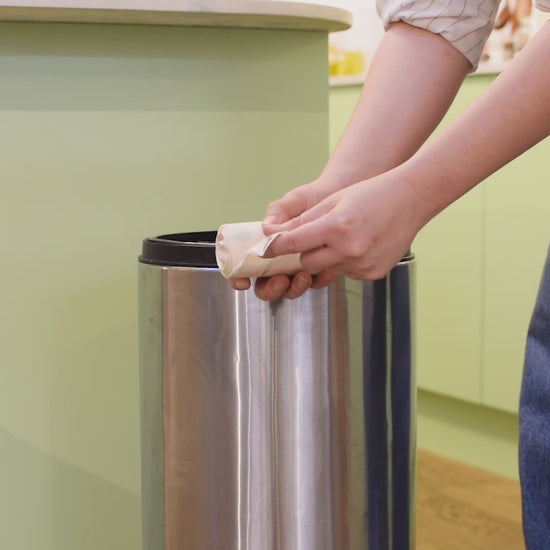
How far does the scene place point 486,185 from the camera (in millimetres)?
2301

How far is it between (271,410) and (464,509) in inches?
49.0

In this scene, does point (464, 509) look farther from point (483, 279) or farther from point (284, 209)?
point (284, 209)

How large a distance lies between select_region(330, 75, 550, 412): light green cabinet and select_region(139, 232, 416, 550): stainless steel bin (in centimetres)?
125

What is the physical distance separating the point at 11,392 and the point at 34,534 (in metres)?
0.19

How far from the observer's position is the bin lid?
97 centimetres

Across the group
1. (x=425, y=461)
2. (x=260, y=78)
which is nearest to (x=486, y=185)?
(x=425, y=461)

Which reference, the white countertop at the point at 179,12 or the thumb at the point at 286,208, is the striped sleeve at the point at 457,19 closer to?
the thumb at the point at 286,208

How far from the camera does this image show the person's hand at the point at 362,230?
0.77m

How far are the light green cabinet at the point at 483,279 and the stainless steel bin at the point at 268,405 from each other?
125 cm

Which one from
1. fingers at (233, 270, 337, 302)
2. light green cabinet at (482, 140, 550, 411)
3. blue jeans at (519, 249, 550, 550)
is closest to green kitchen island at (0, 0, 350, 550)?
fingers at (233, 270, 337, 302)

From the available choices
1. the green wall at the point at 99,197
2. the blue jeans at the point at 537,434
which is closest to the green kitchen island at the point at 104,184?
the green wall at the point at 99,197

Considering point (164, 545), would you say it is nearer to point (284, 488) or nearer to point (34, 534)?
point (284, 488)

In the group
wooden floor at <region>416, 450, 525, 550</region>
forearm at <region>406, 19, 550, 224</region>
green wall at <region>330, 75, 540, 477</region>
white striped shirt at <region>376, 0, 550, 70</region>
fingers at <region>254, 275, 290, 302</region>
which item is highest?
white striped shirt at <region>376, 0, 550, 70</region>

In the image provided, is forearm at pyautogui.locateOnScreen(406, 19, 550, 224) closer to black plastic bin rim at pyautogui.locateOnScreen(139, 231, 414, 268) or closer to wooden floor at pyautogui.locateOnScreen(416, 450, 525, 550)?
black plastic bin rim at pyautogui.locateOnScreen(139, 231, 414, 268)
